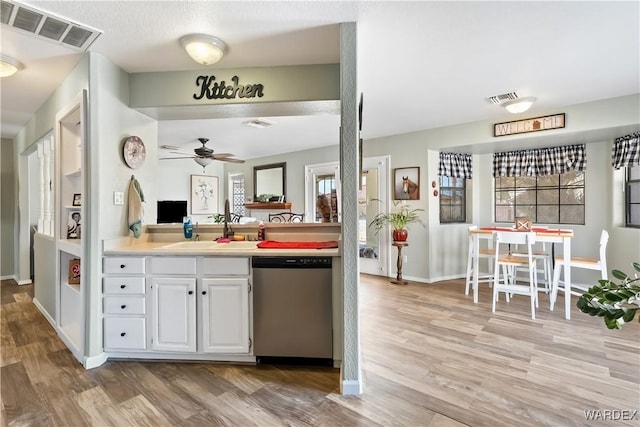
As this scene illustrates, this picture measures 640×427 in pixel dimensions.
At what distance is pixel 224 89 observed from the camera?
2600 millimetres

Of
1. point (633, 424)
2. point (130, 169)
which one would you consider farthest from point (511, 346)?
point (130, 169)

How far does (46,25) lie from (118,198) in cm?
124

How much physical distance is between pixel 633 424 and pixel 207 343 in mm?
2640

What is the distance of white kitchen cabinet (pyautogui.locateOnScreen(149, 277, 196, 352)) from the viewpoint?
227 centimetres

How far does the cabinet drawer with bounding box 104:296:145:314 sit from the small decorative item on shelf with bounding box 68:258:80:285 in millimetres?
743

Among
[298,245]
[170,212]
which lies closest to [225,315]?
[298,245]

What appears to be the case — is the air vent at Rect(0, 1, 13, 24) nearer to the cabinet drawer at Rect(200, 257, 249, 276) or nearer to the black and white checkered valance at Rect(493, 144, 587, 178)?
the cabinet drawer at Rect(200, 257, 249, 276)

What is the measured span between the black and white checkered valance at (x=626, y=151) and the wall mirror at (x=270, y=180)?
5072 mm

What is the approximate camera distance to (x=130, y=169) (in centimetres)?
264

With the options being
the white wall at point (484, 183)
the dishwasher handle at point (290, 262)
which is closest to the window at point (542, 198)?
the white wall at point (484, 183)

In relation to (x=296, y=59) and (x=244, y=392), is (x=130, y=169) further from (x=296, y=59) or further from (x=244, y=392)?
(x=244, y=392)

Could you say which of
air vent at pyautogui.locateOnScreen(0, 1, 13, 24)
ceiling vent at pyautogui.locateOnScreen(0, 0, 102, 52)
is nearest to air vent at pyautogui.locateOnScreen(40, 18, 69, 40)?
ceiling vent at pyautogui.locateOnScreen(0, 0, 102, 52)

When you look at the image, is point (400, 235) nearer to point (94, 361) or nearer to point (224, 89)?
point (224, 89)

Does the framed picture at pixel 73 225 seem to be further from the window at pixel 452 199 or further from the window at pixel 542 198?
the window at pixel 542 198
